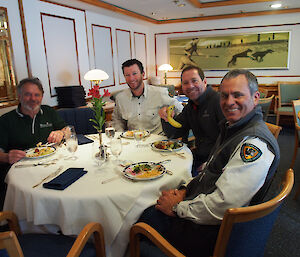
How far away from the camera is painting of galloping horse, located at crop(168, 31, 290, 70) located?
6.59 m

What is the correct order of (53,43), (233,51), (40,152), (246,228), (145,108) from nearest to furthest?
1. (246,228)
2. (40,152)
3. (145,108)
4. (53,43)
5. (233,51)

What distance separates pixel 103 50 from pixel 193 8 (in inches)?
84.0

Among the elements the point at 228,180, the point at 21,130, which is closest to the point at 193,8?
the point at 21,130

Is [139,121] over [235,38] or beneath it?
beneath

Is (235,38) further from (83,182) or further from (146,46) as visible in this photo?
(83,182)

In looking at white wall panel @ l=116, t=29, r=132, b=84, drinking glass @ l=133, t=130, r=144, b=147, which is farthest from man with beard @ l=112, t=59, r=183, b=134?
white wall panel @ l=116, t=29, r=132, b=84

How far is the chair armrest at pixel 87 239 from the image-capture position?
1165 millimetres

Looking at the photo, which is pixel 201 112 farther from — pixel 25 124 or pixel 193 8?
pixel 193 8

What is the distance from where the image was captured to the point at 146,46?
24.5 ft

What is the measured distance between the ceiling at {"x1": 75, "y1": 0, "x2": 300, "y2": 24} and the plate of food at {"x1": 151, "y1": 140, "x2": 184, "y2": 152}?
3191 millimetres

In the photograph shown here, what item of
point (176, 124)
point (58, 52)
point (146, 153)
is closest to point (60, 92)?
point (58, 52)

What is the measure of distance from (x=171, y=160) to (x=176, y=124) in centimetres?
70

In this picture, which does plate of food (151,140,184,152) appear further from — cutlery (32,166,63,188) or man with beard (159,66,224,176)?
cutlery (32,166,63,188)

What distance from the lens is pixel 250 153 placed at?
116 cm
